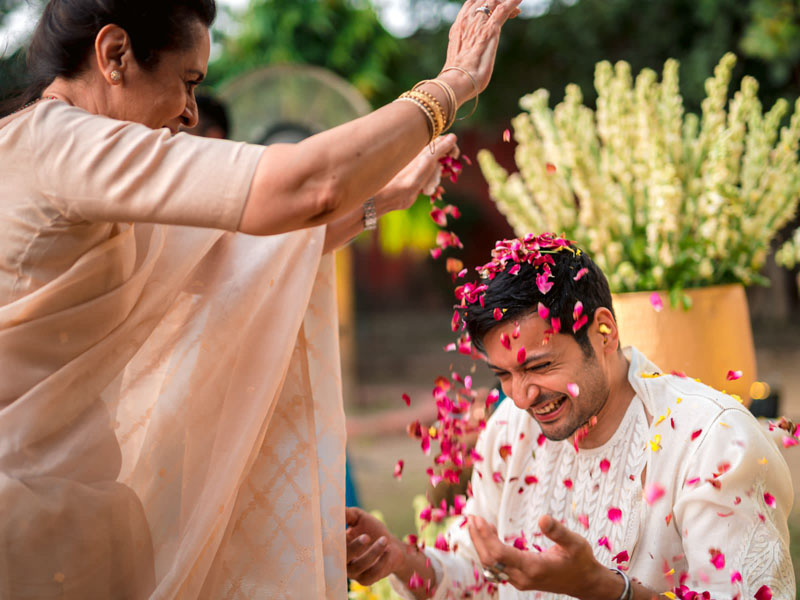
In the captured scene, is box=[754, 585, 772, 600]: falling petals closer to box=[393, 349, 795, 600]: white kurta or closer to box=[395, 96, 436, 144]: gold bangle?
box=[393, 349, 795, 600]: white kurta

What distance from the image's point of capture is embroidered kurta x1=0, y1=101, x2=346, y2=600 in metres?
1.58

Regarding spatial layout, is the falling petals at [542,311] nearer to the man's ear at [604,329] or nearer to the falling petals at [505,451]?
the man's ear at [604,329]

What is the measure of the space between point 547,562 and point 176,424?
3.04 feet

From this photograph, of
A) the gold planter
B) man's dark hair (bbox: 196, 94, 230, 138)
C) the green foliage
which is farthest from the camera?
the green foliage

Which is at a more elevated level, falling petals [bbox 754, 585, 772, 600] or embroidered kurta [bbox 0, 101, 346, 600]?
embroidered kurta [bbox 0, 101, 346, 600]

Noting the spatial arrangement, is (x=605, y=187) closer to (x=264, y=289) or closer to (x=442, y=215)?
(x=442, y=215)

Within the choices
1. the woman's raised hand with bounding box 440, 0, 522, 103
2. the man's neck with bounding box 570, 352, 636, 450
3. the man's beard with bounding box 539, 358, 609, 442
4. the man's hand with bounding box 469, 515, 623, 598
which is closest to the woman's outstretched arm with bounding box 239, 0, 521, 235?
the woman's raised hand with bounding box 440, 0, 522, 103

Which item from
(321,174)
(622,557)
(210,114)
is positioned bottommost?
(622,557)

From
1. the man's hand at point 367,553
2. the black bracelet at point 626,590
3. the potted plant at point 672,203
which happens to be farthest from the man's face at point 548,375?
the potted plant at point 672,203

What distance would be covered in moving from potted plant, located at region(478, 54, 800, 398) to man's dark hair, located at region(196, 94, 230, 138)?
1524 mm

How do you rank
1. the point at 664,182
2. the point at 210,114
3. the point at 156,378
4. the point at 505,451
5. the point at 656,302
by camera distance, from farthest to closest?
the point at 210,114 → the point at 664,182 → the point at 656,302 → the point at 505,451 → the point at 156,378

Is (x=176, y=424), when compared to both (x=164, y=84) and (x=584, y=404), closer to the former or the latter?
(x=164, y=84)

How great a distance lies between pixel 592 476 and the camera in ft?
7.38

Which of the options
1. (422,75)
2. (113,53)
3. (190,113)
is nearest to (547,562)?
(190,113)
